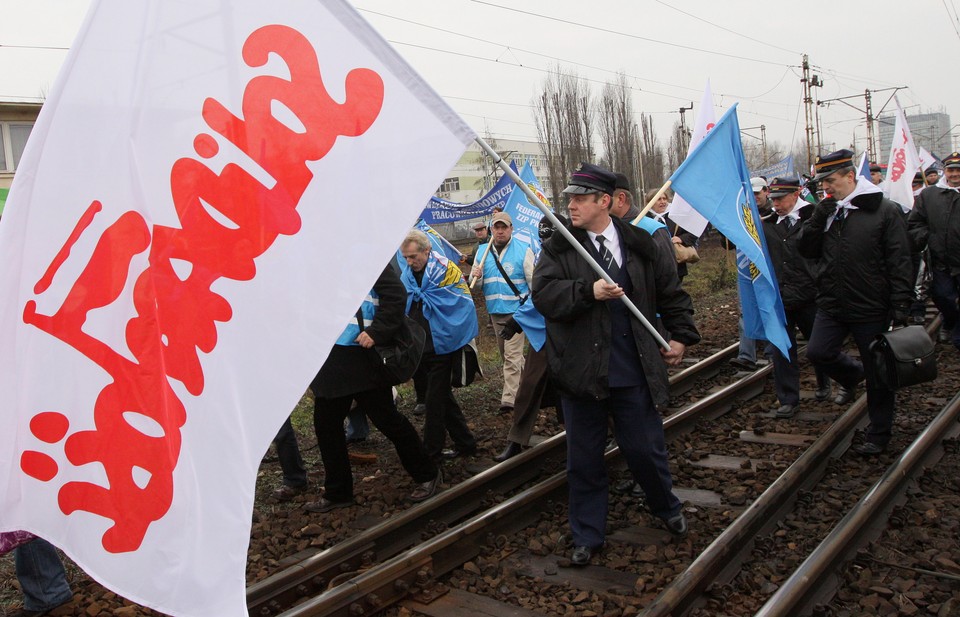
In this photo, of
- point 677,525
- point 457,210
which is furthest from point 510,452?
point 457,210

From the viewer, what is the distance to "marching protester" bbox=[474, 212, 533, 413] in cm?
847

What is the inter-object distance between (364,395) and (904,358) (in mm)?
3951

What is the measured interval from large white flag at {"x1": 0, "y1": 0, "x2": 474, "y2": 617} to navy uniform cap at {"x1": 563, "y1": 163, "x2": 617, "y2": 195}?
2.26 metres

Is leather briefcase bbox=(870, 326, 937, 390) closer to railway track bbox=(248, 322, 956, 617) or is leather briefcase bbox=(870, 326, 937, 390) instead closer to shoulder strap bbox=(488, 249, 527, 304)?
railway track bbox=(248, 322, 956, 617)

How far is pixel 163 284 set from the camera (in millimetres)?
2578

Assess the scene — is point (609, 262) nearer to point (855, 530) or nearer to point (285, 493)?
point (855, 530)

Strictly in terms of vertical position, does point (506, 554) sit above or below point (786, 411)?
below

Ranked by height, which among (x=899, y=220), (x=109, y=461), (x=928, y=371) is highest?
(x=899, y=220)

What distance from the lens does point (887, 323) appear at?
6.41 metres

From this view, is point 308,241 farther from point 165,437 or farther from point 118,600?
point 118,600

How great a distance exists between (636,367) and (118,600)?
335 cm

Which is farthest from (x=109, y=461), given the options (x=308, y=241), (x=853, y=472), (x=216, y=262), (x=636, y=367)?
(x=853, y=472)

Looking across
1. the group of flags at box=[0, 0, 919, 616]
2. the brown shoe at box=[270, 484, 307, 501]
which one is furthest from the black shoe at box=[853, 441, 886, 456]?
the group of flags at box=[0, 0, 919, 616]

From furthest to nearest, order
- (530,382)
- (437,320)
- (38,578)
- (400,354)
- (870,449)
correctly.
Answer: (437,320)
(530,382)
(870,449)
(400,354)
(38,578)
